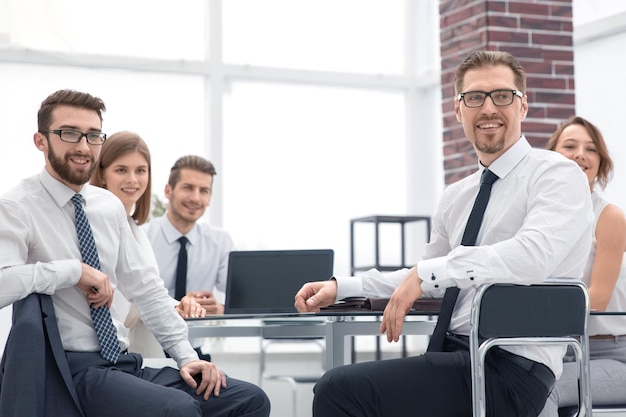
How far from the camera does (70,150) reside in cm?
275

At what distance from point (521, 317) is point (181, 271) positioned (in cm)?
221

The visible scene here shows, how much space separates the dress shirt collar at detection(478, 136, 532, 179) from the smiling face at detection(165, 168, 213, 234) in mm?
2028

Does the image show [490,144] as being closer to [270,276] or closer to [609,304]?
[609,304]

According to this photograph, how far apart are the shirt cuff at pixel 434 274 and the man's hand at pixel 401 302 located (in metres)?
0.02

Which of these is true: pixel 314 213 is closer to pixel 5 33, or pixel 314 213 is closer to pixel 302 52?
pixel 302 52

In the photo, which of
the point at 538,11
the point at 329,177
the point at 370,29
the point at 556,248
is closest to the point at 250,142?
the point at 329,177

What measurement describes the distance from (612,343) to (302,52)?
495cm

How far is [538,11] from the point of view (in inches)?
214

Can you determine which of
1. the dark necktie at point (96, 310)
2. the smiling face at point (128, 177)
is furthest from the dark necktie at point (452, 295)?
the smiling face at point (128, 177)

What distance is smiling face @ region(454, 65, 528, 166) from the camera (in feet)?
8.82

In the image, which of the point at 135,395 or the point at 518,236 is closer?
the point at 518,236

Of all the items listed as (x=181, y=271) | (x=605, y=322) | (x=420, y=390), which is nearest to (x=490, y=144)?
(x=420, y=390)

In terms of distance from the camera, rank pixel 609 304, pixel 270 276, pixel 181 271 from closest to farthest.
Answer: pixel 609 304 → pixel 270 276 → pixel 181 271

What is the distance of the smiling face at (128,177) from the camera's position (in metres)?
3.92
